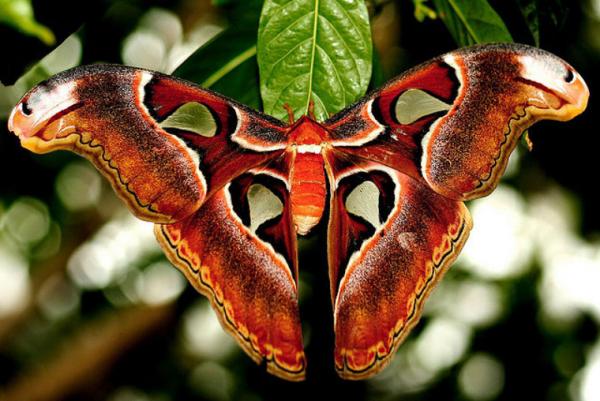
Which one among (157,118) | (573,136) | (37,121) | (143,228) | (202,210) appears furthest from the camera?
(143,228)

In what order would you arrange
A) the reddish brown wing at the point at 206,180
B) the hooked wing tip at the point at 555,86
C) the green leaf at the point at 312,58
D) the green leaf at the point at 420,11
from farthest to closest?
the green leaf at the point at 420,11 < the green leaf at the point at 312,58 < the reddish brown wing at the point at 206,180 < the hooked wing tip at the point at 555,86

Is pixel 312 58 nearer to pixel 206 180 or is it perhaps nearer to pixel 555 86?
pixel 206 180

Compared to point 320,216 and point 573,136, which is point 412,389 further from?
point 320,216

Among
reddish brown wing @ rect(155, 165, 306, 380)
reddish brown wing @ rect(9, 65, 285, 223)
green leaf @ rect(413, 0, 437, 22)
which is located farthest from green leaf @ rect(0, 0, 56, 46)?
green leaf @ rect(413, 0, 437, 22)

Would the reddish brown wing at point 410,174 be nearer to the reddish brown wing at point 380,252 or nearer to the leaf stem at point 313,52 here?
the reddish brown wing at point 380,252

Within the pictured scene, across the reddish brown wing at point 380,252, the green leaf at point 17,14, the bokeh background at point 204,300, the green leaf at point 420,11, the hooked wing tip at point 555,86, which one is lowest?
the bokeh background at point 204,300

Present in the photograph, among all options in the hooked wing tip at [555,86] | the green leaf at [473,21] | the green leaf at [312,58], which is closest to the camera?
the hooked wing tip at [555,86]

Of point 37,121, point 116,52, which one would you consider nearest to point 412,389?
point 116,52

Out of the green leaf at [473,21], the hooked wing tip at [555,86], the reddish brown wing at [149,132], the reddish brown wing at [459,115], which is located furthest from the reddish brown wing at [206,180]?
the green leaf at [473,21]
